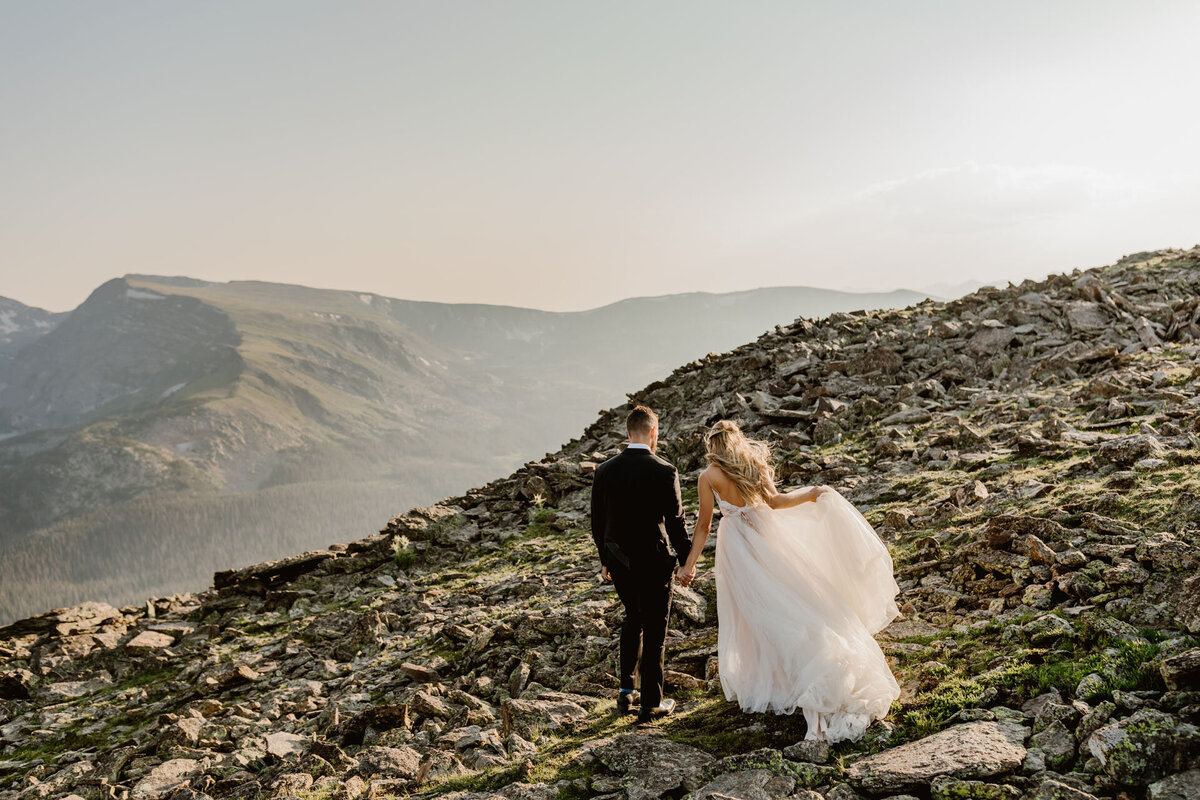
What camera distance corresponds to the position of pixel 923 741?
6629mm

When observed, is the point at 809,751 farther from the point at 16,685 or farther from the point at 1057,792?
the point at 16,685

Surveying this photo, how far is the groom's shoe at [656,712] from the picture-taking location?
28.2 ft

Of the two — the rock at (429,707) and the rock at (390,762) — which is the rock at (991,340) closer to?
the rock at (429,707)

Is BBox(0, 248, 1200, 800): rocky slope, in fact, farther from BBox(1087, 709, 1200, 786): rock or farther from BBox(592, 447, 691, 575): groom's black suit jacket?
BBox(592, 447, 691, 575): groom's black suit jacket

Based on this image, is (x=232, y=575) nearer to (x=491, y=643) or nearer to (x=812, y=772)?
(x=491, y=643)

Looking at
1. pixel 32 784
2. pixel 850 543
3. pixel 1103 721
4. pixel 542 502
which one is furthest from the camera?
pixel 542 502

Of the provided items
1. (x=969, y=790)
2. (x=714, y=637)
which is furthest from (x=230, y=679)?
(x=969, y=790)

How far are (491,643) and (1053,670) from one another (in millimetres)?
9103

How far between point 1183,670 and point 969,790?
2247 mm

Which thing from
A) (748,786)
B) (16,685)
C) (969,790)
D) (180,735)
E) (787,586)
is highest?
(787,586)

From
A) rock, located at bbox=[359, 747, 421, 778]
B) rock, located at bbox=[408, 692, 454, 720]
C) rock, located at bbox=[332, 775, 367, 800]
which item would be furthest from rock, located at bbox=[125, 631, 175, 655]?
rock, located at bbox=[332, 775, 367, 800]

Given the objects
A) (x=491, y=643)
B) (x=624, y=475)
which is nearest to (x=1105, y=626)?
(x=624, y=475)

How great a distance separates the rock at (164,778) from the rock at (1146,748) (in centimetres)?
1108

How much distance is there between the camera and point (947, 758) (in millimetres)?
6102
